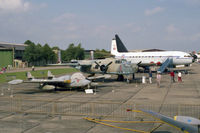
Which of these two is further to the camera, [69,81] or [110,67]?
[110,67]

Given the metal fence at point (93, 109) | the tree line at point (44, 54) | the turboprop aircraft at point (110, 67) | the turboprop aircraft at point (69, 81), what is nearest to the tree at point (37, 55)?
the tree line at point (44, 54)

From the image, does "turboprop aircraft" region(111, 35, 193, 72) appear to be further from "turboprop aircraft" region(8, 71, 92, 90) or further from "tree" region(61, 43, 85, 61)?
"tree" region(61, 43, 85, 61)

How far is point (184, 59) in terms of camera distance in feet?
156

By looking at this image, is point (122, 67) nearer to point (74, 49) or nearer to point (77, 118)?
point (77, 118)

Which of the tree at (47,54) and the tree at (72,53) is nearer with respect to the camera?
the tree at (47,54)

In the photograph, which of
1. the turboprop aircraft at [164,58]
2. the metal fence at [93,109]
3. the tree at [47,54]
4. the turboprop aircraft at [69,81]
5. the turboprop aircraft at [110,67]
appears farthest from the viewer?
the tree at [47,54]

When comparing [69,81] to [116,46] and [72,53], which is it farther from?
[72,53]

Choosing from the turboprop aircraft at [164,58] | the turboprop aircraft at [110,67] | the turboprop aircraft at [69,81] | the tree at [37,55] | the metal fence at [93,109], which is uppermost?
the tree at [37,55]

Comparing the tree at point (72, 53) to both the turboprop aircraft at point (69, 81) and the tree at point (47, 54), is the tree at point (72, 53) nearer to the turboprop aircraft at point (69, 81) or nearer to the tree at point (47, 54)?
the tree at point (47, 54)

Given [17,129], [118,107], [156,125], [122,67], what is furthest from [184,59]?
[17,129]

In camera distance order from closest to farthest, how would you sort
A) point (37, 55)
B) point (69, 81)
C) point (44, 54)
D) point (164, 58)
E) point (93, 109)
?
point (93, 109) < point (69, 81) < point (164, 58) < point (37, 55) < point (44, 54)

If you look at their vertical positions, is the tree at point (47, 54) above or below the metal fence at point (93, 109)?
above

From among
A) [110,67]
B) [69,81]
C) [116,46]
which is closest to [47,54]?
[116,46]

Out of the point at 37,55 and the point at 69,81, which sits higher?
the point at 37,55
